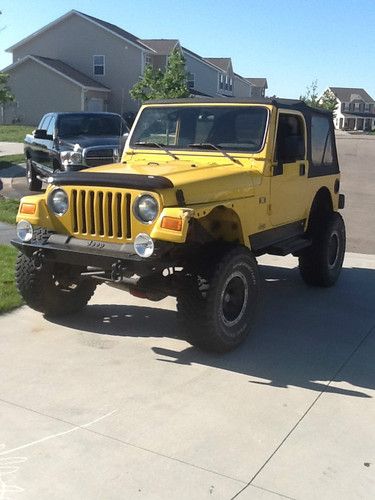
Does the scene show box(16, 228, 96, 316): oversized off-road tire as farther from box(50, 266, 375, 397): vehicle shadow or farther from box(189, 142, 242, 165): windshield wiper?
box(189, 142, 242, 165): windshield wiper

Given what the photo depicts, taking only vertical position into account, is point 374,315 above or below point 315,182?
below

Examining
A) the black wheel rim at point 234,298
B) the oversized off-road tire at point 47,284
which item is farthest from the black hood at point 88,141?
the black wheel rim at point 234,298

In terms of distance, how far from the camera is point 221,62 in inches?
2192

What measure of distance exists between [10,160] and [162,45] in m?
26.2

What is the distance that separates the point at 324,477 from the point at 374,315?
10.2 feet

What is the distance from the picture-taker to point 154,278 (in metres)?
4.56

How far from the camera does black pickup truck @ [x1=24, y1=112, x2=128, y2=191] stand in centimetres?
1135

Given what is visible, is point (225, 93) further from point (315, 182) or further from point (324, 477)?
point (324, 477)

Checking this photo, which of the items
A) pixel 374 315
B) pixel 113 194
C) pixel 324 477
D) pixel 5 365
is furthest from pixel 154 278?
pixel 374 315

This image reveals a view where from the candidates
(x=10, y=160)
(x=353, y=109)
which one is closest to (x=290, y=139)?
(x=10, y=160)

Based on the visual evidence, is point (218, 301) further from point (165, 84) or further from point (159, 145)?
point (165, 84)

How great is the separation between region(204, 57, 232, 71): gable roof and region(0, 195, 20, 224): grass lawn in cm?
4536

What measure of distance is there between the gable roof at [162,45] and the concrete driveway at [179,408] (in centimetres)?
3967

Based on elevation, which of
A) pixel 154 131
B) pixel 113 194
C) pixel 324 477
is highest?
pixel 154 131
